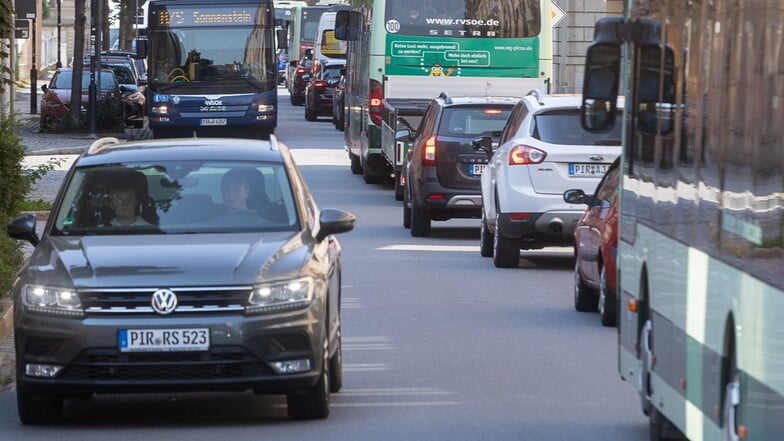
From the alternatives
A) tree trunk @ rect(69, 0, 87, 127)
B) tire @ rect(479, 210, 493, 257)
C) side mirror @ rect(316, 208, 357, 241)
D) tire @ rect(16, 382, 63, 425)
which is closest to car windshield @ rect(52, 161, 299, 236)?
side mirror @ rect(316, 208, 357, 241)

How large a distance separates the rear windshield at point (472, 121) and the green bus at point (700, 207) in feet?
40.3

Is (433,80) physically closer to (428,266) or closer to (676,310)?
(428,266)

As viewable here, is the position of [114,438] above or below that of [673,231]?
below

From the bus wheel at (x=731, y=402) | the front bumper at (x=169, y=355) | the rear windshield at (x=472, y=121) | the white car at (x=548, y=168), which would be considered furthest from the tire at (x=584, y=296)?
the bus wheel at (x=731, y=402)

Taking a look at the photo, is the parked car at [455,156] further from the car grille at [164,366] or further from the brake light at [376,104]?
the car grille at [164,366]

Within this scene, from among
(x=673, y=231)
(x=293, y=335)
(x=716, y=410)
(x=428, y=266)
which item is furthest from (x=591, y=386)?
(x=428, y=266)

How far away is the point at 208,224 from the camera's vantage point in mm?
10211

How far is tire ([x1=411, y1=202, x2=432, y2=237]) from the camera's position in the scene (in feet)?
72.7

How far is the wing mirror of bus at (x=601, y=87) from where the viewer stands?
8.51 m

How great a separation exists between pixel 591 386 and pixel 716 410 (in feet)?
14.6

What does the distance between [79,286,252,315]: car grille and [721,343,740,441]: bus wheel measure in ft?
10.8

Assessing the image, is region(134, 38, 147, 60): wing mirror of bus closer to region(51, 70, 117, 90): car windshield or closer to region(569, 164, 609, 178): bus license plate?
region(51, 70, 117, 90): car windshield

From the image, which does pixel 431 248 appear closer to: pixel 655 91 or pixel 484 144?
pixel 484 144

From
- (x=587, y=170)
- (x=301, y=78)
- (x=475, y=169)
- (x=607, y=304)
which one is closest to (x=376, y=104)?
(x=475, y=169)
